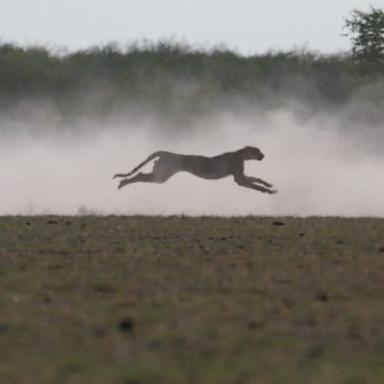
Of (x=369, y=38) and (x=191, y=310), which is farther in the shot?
(x=369, y=38)

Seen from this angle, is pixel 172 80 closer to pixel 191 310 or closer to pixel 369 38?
pixel 369 38

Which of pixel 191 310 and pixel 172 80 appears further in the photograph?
pixel 172 80

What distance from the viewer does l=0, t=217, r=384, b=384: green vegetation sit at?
9.89 meters

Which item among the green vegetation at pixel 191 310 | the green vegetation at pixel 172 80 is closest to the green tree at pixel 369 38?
the green vegetation at pixel 172 80

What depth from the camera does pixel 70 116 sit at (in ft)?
207

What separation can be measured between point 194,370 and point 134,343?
50.7 inches

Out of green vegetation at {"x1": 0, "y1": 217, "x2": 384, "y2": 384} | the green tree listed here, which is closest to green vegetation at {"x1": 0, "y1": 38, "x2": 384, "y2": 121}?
the green tree

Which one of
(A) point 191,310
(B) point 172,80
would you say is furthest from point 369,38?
(A) point 191,310

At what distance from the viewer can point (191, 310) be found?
41.8 ft

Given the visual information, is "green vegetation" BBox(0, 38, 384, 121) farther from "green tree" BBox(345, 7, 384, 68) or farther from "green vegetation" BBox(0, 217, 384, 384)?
"green vegetation" BBox(0, 217, 384, 384)

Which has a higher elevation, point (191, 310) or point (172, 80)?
point (172, 80)

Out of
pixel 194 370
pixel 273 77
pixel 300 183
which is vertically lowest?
pixel 194 370

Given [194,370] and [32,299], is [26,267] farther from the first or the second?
[194,370]

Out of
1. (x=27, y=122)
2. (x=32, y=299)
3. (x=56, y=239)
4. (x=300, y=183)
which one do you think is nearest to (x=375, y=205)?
(x=300, y=183)
